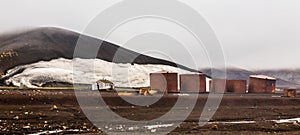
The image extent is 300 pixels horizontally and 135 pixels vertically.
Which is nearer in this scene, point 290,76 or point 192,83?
point 192,83

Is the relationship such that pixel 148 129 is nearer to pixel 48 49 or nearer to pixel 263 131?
pixel 263 131

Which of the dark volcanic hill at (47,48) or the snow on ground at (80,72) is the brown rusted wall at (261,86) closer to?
the snow on ground at (80,72)

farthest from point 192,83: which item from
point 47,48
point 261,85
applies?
point 47,48

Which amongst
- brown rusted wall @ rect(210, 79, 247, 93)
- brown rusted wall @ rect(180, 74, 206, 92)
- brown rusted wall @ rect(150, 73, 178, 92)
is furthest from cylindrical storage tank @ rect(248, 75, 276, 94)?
brown rusted wall @ rect(150, 73, 178, 92)

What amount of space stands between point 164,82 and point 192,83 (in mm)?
7506

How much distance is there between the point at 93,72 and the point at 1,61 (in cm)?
2248

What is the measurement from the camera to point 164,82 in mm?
69562

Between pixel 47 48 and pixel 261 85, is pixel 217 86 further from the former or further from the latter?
pixel 47 48

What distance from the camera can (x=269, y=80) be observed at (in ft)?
255

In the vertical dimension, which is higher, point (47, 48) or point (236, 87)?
point (47, 48)

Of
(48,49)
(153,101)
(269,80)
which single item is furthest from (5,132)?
(48,49)

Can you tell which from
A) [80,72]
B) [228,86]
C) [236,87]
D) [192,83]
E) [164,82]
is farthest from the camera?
[80,72]

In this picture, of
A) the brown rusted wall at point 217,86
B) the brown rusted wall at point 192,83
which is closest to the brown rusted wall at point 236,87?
the brown rusted wall at point 217,86

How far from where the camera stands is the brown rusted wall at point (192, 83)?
2867 inches
